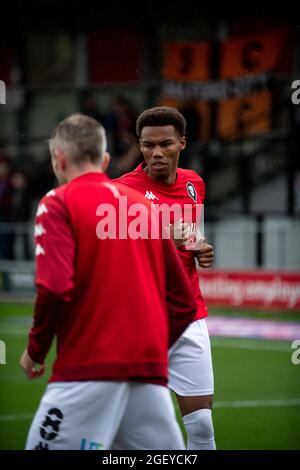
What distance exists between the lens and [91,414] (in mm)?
5383

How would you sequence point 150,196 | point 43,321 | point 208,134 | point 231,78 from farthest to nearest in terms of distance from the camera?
point 208,134, point 231,78, point 150,196, point 43,321

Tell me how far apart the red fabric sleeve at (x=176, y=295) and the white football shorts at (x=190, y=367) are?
1.50m

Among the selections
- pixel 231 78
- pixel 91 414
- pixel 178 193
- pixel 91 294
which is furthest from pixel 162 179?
pixel 231 78

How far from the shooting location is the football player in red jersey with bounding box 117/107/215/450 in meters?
7.45

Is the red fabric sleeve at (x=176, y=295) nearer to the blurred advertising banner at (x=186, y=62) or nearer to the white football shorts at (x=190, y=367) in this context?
the white football shorts at (x=190, y=367)

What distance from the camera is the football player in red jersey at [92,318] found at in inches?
212

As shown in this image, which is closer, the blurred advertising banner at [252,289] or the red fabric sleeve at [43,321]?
the red fabric sleeve at [43,321]

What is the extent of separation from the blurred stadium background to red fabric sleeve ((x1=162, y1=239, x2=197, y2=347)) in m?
5.90

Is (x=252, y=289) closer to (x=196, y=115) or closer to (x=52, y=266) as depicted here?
(x=196, y=115)

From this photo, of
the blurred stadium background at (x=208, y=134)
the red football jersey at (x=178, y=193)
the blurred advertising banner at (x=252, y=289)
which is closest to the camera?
the red football jersey at (x=178, y=193)

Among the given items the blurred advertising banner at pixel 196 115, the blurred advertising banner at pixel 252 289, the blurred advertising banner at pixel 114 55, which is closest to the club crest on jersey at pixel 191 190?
the blurred advertising banner at pixel 252 289

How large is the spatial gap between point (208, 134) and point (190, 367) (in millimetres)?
18172
